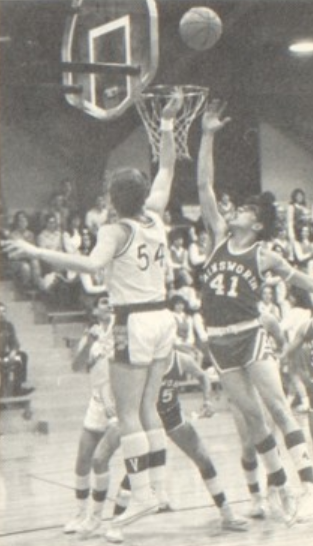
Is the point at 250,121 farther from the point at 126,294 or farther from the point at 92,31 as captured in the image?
the point at 126,294

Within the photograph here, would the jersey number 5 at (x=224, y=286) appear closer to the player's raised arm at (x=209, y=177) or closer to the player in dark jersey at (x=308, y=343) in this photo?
the player's raised arm at (x=209, y=177)

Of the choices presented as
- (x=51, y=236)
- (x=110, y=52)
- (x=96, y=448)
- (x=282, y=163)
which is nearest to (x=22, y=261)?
(x=51, y=236)

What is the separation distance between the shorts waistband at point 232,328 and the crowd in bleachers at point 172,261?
662 centimetres

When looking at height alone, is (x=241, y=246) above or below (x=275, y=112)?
below

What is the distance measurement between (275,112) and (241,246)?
11285mm

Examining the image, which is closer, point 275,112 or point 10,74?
point 10,74

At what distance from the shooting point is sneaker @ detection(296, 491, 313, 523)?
17.9 feet

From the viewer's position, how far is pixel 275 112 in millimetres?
16703

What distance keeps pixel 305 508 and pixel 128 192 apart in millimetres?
1863

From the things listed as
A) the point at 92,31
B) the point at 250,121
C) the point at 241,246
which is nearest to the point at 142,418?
the point at 241,246

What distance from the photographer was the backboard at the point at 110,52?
7.70m

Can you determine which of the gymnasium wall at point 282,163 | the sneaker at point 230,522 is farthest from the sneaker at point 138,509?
the gymnasium wall at point 282,163

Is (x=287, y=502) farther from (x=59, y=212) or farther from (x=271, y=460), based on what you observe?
(x=59, y=212)

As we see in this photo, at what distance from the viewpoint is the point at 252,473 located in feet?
19.3
